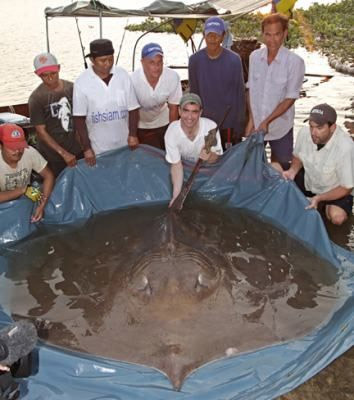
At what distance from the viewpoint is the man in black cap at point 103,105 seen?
4402mm

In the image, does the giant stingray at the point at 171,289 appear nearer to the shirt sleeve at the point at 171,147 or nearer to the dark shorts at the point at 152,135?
the shirt sleeve at the point at 171,147

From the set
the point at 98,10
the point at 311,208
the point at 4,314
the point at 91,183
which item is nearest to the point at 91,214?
the point at 91,183

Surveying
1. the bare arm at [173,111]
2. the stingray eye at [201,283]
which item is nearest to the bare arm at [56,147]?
the bare arm at [173,111]

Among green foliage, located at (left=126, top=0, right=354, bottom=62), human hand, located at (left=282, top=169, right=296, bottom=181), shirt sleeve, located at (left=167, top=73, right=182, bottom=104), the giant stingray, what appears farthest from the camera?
green foliage, located at (left=126, top=0, right=354, bottom=62)

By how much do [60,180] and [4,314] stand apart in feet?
5.93

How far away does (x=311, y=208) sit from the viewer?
411 centimetres

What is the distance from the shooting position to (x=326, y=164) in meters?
4.40

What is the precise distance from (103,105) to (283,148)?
6.75ft

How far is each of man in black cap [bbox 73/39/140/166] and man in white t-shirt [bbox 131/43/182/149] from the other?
263mm

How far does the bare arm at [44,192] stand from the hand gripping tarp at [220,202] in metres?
0.07

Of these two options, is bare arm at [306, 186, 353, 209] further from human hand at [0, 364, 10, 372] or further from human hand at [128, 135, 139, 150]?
human hand at [0, 364, 10, 372]

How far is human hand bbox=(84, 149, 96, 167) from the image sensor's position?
4684mm

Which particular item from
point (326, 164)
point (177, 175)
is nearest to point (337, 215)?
point (326, 164)

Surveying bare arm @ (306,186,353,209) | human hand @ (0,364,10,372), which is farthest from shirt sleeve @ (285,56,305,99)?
human hand @ (0,364,10,372)
